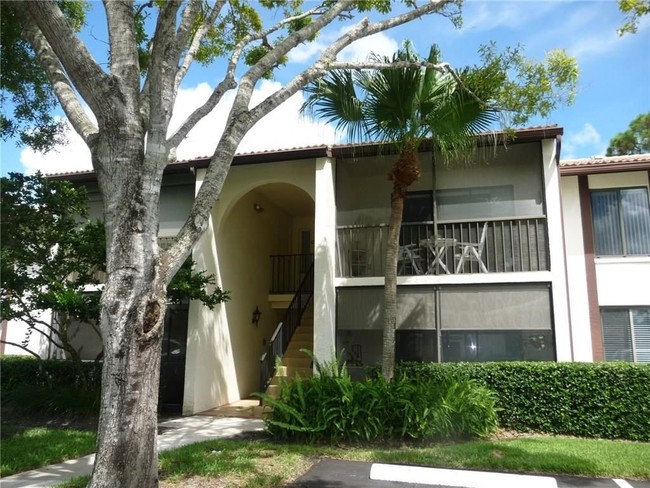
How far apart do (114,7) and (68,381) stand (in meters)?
8.67

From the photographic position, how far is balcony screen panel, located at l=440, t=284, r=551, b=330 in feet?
32.2

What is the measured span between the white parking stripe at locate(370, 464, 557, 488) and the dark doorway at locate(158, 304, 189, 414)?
6262 millimetres

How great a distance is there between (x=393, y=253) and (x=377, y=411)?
2.75m

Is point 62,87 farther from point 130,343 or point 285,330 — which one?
point 285,330

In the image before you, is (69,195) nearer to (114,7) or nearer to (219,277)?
(219,277)

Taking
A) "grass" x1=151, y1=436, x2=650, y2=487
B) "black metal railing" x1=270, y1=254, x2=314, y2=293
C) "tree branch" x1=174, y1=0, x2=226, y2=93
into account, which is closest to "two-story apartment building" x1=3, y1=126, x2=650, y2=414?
"black metal railing" x1=270, y1=254, x2=314, y2=293

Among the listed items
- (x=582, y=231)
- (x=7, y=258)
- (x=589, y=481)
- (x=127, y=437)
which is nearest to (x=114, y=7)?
(x=127, y=437)

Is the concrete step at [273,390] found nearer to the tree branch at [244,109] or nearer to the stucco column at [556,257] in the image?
the stucco column at [556,257]

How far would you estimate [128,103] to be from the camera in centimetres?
518

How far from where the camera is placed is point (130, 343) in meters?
4.43

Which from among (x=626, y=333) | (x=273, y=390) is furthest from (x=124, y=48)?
(x=626, y=333)

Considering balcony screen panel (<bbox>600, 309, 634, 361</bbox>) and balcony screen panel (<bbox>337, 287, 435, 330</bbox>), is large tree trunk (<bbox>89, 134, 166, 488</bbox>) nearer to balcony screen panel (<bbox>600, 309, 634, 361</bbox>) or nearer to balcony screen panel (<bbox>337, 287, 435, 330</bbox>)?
balcony screen panel (<bbox>337, 287, 435, 330</bbox>)

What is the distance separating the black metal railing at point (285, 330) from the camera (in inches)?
440

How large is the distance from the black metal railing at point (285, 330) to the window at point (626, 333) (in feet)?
22.8
